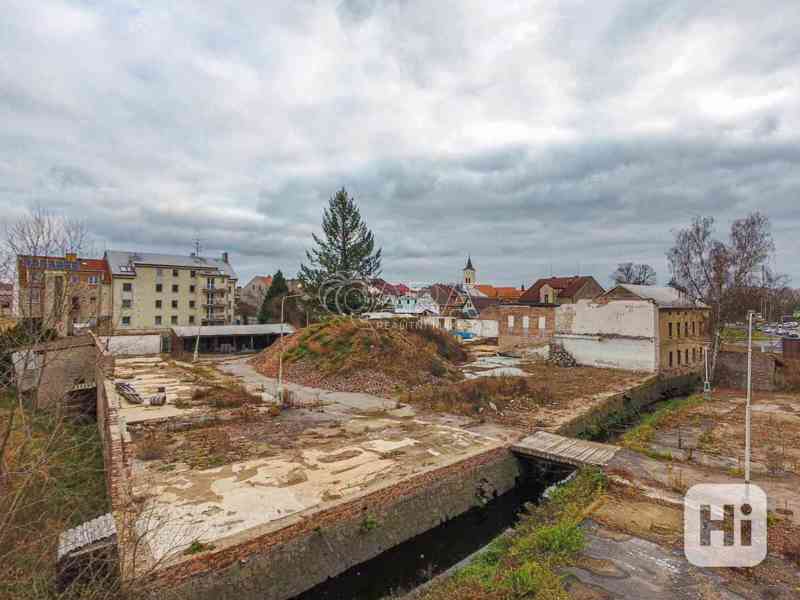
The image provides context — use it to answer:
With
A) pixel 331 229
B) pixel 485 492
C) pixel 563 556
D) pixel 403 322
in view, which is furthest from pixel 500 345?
pixel 563 556

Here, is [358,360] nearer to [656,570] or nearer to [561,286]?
[656,570]

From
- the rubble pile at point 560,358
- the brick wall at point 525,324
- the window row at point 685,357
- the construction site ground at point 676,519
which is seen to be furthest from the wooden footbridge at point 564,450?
the brick wall at point 525,324

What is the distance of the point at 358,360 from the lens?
75.4 feet

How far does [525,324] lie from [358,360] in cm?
1628

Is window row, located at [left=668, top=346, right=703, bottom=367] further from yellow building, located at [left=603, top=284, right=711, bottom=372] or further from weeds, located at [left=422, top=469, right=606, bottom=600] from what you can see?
weeds, located at [left=422, top=469, right=606, bottom=600]

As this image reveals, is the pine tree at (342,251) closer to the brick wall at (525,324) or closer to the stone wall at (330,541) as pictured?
the brick wall at (525,324)

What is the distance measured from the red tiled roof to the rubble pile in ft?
76.1

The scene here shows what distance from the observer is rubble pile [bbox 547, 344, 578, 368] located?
28.7 metres

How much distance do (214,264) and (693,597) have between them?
182 feet

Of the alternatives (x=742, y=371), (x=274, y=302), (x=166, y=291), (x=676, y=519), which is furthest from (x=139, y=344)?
(x=742, y=371)

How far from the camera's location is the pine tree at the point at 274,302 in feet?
170

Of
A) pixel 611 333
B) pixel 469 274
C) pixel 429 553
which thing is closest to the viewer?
pixel 429 553

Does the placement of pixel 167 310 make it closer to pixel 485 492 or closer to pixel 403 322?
pixel 403 322
